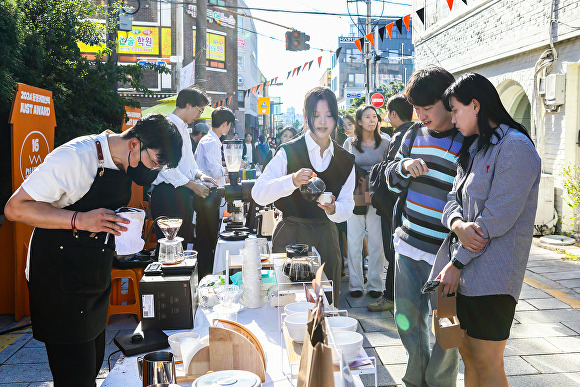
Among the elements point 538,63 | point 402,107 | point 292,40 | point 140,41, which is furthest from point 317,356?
point 140,41

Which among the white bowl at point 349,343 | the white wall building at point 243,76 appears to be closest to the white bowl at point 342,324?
the white bowl at point 349,343

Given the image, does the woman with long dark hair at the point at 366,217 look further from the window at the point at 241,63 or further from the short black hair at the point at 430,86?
the window at the point at 241,63

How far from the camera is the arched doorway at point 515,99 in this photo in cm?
966

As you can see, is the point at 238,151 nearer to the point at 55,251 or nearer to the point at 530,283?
the point at 55,251

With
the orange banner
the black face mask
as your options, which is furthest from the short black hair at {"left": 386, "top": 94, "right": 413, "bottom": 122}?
the orange banner

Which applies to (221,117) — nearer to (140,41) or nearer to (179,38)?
(140,41)

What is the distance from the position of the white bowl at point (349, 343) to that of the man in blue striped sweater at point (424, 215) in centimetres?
94

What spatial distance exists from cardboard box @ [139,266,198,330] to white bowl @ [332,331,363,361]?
81 cm

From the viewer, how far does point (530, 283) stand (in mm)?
5367

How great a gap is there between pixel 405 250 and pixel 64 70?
5.20m

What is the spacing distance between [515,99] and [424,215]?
8560mm

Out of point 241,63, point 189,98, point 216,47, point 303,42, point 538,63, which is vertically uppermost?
point 241,63

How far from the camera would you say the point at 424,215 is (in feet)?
8.48

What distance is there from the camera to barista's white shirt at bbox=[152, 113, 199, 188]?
4.50 m
